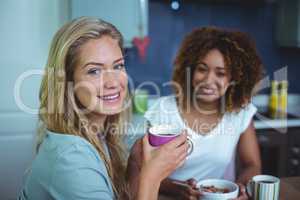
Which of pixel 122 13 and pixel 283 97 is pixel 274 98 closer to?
pixel 283 97

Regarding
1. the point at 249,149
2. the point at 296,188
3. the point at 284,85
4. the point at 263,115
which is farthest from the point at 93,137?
the point at 284,85

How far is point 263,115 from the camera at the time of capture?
235 centimetres

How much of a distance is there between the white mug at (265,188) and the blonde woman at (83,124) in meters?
0.23

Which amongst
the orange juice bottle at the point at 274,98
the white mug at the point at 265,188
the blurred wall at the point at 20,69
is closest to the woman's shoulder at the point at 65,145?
the white mug at the point at 265,188

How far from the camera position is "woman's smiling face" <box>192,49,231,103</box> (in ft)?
5.16

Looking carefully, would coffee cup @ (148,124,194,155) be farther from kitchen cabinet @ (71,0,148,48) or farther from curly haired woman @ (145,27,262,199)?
kitchen cabinet @ (71,0,148,48)

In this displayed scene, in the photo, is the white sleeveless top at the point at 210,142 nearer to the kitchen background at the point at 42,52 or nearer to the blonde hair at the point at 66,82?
the blonde hair at the point at 66,82

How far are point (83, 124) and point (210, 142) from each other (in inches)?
26.8

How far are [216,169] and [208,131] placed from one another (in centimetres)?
15

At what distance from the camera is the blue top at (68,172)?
2.74ft

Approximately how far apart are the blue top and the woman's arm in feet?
2.45

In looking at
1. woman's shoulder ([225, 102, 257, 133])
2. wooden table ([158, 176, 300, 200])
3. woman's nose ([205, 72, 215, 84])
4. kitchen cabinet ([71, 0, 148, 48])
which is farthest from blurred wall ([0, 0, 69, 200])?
wooden table ([158, 176, 300, 200])

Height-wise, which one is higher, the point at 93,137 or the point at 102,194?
the point at 93,137

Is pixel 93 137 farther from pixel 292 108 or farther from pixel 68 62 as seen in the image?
pixel 292 108
